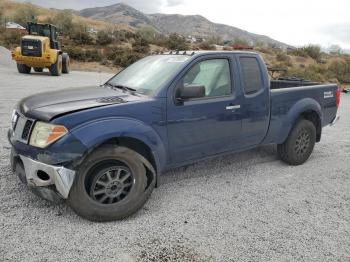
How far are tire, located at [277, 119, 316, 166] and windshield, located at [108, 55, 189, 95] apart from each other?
7.61ft

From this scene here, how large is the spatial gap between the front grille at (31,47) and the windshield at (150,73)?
539 inches

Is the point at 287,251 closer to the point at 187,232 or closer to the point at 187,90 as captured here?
the point at 187,232

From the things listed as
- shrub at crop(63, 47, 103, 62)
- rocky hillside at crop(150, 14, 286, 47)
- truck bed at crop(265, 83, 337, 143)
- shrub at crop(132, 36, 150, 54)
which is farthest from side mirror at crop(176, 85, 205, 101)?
rocky hillside at crop(150, 14, 286, 47)

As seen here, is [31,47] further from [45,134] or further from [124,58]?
[45,134]

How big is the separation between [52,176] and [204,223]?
62.7 inches

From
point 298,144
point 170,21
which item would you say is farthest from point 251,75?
point 170,21

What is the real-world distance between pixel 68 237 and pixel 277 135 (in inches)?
134

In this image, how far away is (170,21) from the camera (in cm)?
18612

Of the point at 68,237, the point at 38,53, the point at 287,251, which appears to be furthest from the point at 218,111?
the point at 38,53

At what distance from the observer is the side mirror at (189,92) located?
3908mm

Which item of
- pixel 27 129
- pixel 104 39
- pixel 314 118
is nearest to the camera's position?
pixel 27 129

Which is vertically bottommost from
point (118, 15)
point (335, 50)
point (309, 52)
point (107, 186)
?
point (107, 186)

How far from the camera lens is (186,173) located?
5.00 m

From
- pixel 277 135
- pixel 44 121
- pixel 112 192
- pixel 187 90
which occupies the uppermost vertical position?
pixel 187 90
